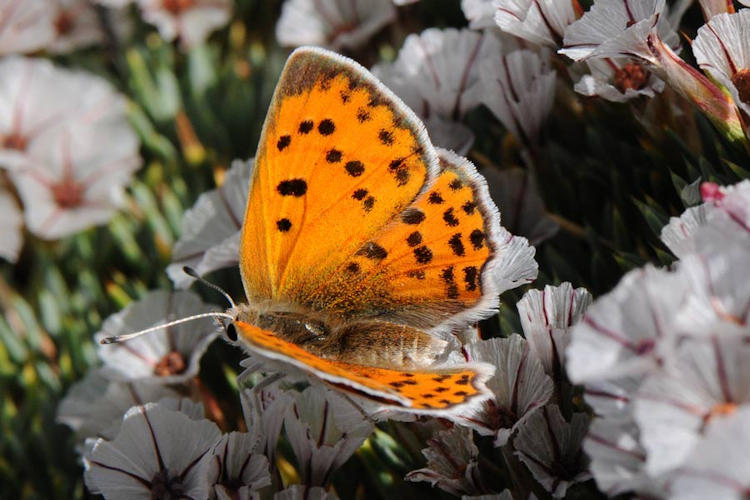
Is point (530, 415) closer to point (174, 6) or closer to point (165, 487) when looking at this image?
point (165, 487)

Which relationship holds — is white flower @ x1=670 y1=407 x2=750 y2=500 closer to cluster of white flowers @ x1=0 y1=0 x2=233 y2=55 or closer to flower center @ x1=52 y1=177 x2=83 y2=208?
flower center @ x1=52 y1=177 x2=83 y2=208

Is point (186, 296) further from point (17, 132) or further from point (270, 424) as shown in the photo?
point (17, 132)

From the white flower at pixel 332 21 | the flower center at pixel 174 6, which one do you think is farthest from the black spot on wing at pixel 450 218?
the flower center at pixel 174 6

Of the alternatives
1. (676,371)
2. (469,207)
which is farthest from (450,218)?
(676,371)

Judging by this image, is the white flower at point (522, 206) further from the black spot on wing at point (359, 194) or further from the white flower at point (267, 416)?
the white flower at point (267, 416)

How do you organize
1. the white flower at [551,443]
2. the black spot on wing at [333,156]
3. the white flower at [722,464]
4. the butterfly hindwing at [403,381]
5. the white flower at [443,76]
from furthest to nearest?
1. the white flower at [443,76]
2. the black spot on wing at [333,156]
3. the white flower at [551,443]
4. the butterfly hindwing at [403,381]
5. the white flower at [722,464]

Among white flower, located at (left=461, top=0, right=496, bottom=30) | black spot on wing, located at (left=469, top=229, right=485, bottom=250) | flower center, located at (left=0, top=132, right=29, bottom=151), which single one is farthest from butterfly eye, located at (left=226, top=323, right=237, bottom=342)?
flower center, located at (left=0, top=132, right=29, bottom=151)

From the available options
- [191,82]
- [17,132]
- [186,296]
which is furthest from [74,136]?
[186,296]

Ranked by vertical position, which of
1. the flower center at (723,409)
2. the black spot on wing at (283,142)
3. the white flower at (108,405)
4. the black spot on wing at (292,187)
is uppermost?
the black spot on wing at (283,142)
